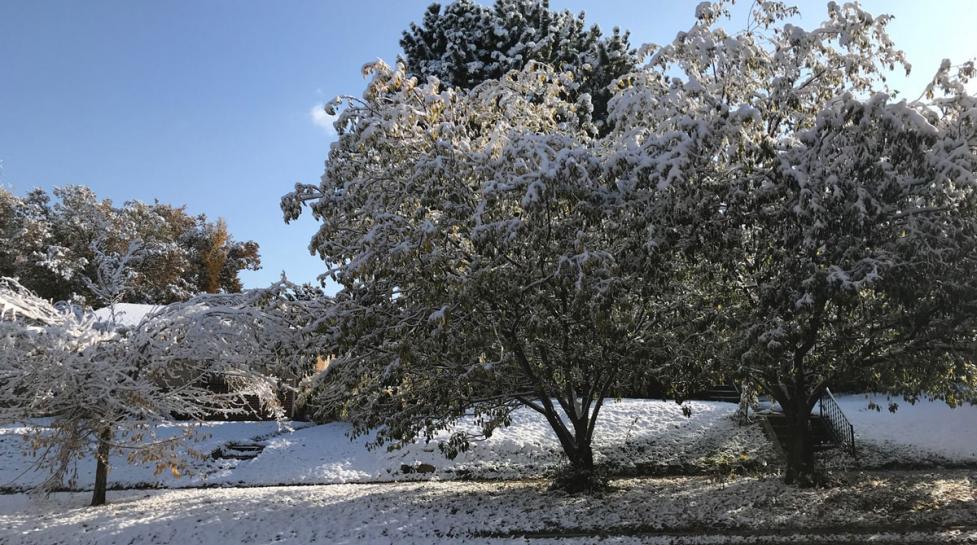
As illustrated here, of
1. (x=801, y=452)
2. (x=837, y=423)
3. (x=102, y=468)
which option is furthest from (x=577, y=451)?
(x=102, y=468)

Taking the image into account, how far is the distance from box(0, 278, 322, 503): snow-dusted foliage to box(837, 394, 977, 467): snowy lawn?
11.4 m

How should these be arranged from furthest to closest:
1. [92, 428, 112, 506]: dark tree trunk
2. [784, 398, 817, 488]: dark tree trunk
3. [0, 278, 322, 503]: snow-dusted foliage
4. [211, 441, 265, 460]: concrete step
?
1. [211, 441, 265, 460]: concrete step
2. [92, 428, 112, 506]: dark tree trunk
3. [784, 398, 817, 488]: dark tree trunk
4. [0, 278, 322, 503]: snow-dusted foliage

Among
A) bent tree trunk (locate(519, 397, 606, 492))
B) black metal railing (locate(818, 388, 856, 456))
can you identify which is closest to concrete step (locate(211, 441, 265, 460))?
bent tree trunk (locate(519, 397, 606, 492))

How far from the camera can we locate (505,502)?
10227 millimetres

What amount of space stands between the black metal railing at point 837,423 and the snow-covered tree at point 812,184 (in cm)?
496

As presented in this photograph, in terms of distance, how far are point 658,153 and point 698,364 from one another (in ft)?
10.3

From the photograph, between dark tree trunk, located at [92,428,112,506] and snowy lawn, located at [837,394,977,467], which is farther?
snowy lawn, located at [837,394,977,467]

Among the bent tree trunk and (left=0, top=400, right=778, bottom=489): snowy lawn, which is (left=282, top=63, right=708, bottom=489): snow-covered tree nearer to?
the bent tree trunk

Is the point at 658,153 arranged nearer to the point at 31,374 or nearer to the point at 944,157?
the point at 944,157

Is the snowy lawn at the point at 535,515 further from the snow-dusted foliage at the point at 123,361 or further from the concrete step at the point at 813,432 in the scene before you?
the concrete step at the point at 813,432

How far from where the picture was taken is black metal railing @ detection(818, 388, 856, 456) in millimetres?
14063

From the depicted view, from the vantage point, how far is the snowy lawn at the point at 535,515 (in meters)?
8.29

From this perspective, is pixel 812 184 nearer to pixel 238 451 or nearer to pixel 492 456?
pixel 492 456

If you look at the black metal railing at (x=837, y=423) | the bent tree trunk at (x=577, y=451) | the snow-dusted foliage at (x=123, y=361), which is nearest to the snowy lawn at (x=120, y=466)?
the snow-dusted foliage at (x=123, y=361)
